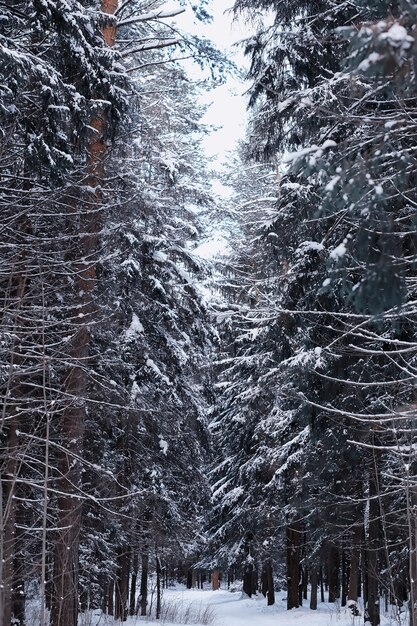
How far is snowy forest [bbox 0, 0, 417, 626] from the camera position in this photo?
5504 millimetres

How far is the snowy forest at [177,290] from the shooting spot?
550cm

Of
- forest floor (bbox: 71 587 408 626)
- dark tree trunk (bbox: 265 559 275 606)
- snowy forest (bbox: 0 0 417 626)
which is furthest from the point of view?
dark tree trunk (bbox: 265 559 275 606)

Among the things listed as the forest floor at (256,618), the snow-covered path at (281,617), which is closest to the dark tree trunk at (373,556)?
the snow-covered path at (281,617)

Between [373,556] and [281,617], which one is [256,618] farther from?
[373,556]

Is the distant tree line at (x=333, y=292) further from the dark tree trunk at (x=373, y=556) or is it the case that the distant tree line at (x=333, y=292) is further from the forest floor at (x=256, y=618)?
the forest floor at (x=256, y=618)

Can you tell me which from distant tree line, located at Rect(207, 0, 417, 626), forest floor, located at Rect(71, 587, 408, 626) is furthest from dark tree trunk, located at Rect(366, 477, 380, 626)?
forest floor, located at Rect(71, 587, 408, 626)

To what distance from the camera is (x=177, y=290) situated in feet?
50.0

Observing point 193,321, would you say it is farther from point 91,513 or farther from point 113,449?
point 91,513

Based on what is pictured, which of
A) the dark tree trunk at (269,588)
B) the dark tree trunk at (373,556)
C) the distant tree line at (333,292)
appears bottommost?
the dark tree trunk at (269,588)

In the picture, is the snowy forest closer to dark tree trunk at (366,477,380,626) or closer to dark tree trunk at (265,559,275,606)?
dark tree trunk at (366,477,380,626)

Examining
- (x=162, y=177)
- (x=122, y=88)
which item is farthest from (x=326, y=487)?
(x=122, y=88)

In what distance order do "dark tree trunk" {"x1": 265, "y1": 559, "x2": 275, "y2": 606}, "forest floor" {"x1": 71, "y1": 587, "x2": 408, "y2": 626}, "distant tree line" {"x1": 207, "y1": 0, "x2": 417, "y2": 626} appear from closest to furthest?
"distant tree line" {"x1": 207, "y1": 0, "x2": 417, "y2": 626}
"forest floor" {"x1": 71, "y1": 587, "x2": 408, "y2": 626}
"dark tree trunk" {"x1": 265, "y1": 559, "x2": 275, "y2": 606}

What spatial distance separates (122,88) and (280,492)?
520 inches

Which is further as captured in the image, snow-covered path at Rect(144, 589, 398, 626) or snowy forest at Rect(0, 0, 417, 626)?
snow-covered path at Rect(144, 589, 398, 626)
